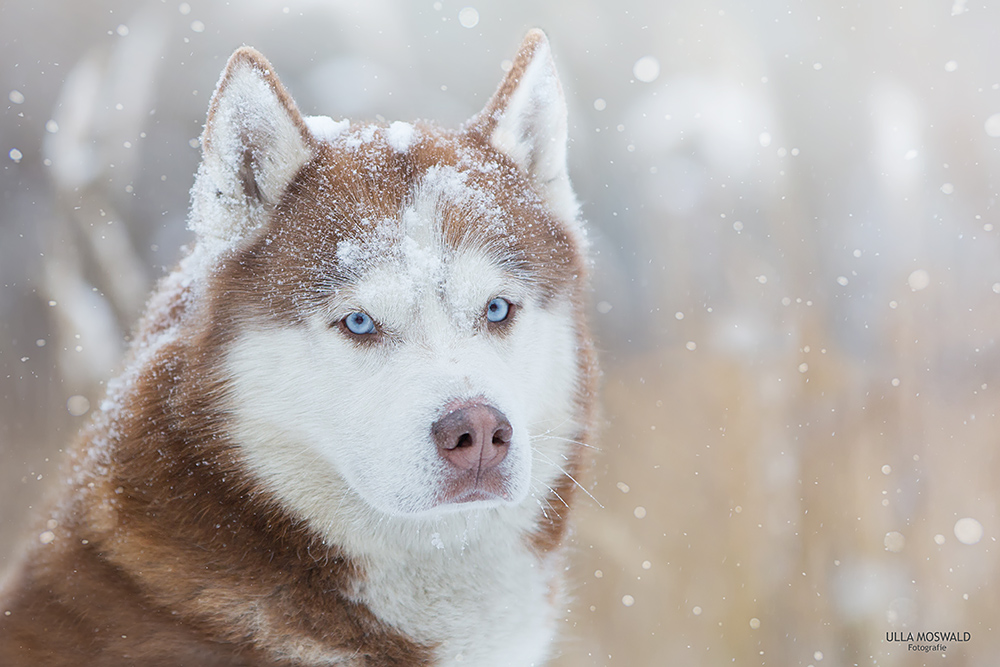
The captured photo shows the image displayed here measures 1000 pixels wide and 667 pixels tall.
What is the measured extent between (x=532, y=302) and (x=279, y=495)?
1.83 feet

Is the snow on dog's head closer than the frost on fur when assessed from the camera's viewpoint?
Yes

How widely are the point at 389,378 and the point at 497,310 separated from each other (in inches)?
9.4

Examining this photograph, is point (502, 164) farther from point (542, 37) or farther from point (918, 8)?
point (918, 8)

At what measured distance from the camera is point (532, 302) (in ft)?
4.03

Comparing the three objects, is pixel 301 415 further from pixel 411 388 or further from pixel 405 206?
pixel 405 206

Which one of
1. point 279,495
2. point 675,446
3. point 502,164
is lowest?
point 675,446

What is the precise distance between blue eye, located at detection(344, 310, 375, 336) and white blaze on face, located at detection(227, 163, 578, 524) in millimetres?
12

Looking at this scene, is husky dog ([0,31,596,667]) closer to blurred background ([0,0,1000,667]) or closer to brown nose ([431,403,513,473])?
brown nose ([431,403,513,473])

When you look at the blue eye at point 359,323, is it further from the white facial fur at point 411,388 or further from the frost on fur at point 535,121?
the frost on fur at point 535,121

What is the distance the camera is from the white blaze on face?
1.01m

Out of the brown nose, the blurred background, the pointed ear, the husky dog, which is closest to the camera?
the brown nose

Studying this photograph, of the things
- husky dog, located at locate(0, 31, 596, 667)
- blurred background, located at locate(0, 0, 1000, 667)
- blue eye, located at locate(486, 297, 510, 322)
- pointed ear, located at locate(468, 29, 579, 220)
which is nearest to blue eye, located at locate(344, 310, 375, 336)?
husky dog, located at locate(0, 31, 596, 667)

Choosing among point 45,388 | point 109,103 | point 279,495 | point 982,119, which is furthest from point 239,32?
point 982,119

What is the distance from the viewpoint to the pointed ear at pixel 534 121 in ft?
3.98
